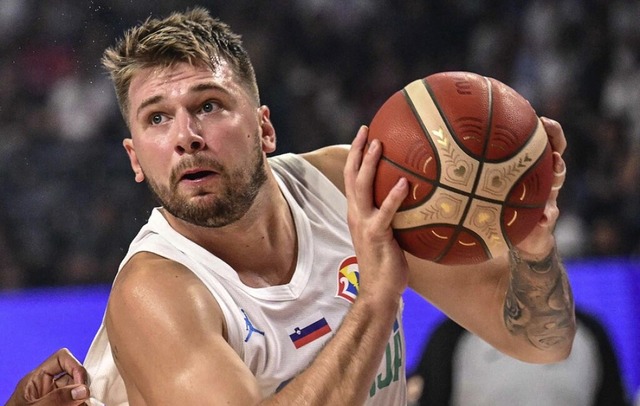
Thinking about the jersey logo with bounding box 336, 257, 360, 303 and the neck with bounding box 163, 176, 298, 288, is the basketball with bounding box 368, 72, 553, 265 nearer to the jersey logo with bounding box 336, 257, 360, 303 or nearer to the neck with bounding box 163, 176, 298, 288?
the jersey logo with bounding box 336, 257, 360, 303

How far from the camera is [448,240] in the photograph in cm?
275

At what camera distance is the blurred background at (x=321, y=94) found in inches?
282

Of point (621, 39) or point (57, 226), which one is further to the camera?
point (621, 39)

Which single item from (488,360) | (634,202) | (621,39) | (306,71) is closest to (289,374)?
(488,360)

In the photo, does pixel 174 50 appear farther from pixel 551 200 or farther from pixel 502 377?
pixel 502 377

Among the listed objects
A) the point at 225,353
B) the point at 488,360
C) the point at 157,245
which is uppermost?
the point at 157,245

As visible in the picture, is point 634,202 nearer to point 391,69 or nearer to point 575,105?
point 575,105

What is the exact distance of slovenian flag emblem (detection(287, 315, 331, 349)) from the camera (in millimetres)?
3101

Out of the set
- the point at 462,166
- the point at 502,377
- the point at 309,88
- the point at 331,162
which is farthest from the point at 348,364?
the point at 309,88

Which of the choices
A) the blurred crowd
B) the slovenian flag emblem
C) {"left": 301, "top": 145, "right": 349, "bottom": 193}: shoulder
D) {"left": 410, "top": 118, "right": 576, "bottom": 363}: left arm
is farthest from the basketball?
the blurred crowd

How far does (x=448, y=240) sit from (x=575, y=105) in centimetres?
649

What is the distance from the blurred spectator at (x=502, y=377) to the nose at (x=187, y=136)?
8.40ft

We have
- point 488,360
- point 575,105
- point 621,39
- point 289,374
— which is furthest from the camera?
point 621,39

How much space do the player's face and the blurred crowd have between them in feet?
13.4
